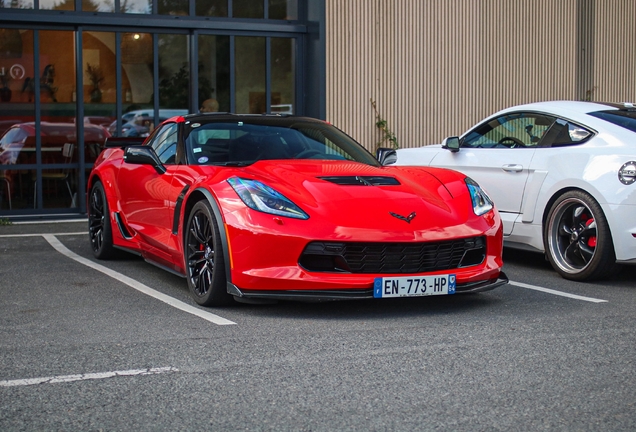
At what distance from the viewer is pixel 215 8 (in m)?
13.2

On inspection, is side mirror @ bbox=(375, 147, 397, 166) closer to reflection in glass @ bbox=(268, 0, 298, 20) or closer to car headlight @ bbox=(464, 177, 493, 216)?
car headlight @ bbox=(464, 177, 493, 216)

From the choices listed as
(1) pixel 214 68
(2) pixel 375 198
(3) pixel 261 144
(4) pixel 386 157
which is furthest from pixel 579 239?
(1) pixel 214 68

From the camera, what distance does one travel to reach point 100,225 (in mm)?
8484

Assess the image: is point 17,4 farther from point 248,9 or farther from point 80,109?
point 248,9

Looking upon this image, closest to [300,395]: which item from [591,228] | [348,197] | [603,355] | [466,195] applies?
[603,355]

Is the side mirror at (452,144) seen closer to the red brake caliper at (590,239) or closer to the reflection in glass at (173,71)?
the red brake caliper at (590,239)

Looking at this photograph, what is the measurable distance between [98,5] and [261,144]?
22.2 ft

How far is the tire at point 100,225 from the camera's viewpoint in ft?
26.9

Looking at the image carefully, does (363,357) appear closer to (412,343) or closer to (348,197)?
(412,343)

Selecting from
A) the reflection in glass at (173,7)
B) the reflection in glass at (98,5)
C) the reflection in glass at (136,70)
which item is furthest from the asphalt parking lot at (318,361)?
the reflection in glass at (173,7)

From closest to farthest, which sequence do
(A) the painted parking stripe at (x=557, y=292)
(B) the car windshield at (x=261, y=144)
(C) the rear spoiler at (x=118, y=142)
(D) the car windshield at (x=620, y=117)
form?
(A) the painted parking stripe at (x=557, y=292) → (B) the car windshield at (x=261, y=144) → (D) the car windshield at (x=620, y=117) → (C) the rear spoiler at (x=118, y=142)

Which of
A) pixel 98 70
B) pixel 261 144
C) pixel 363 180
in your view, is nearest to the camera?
pixel 363 180

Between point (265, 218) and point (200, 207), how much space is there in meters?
0.66

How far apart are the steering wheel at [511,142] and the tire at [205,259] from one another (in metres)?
3.38
